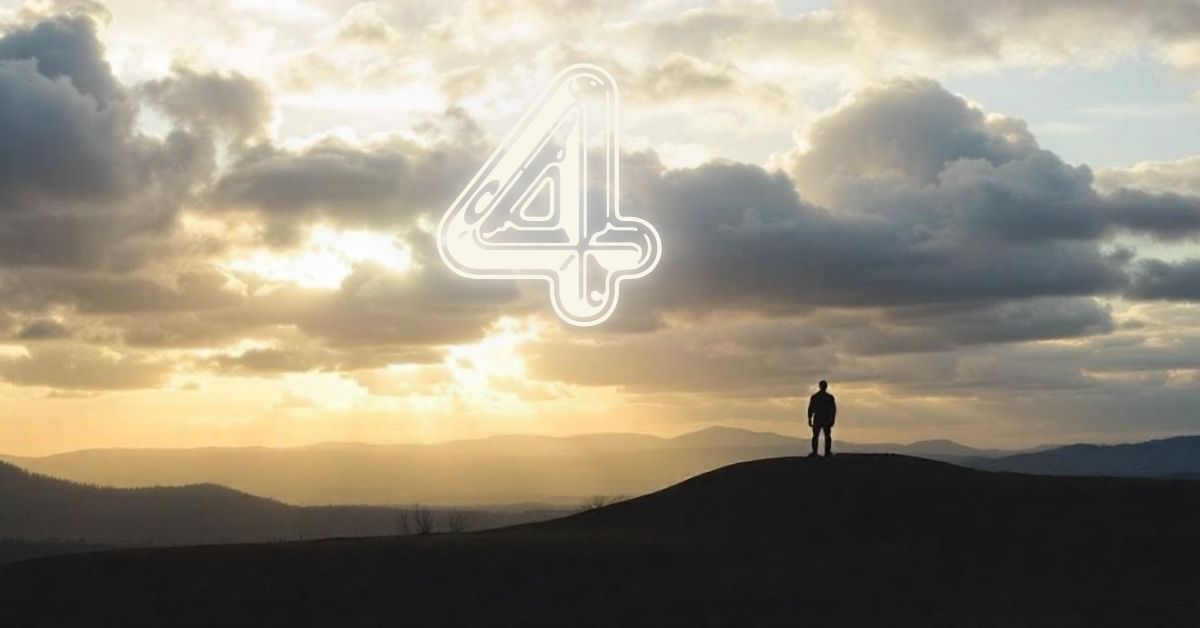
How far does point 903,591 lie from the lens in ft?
93.9

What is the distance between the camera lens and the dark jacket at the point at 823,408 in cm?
3906

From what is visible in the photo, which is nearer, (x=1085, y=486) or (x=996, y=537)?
Answer: (x=996, y=537)

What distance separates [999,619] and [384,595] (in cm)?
1218

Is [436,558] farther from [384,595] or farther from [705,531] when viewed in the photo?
[705,531]

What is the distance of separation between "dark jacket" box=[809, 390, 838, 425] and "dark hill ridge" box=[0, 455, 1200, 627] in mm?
1715

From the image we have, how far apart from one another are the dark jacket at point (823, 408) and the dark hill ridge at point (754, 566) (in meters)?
1.71

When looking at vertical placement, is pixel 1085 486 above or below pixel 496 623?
above

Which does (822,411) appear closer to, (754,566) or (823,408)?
(823,408)

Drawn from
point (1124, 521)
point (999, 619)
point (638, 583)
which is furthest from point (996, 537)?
point (638, 583)

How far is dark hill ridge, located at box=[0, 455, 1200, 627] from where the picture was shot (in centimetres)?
2581

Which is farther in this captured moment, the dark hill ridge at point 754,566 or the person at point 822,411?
the person at point 822,411

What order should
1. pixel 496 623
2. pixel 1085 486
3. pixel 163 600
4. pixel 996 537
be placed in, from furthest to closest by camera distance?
pixel 1085 486 < pixel 996 537 < pixel 163 600 < pixel 496 623

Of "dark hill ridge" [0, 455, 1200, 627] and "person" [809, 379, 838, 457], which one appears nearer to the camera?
"dark hill ridge" [0, 455, 1200, 627]

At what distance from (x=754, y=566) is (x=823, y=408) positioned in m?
9.35
